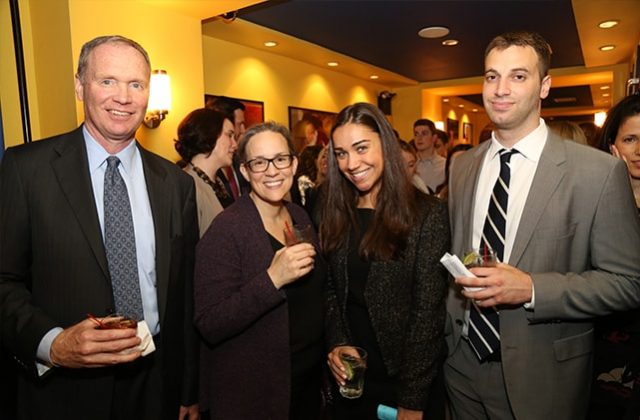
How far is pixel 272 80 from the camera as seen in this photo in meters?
6.65

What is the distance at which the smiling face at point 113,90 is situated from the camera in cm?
152

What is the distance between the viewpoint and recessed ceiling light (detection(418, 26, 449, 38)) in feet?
18.9

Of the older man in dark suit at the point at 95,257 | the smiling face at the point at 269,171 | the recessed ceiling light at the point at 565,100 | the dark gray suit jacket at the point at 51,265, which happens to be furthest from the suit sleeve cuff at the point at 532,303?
the recessed ceiling light at the point at 565,100

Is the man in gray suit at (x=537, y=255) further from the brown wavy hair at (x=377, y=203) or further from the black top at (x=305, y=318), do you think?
the black top at (x=305, y=318)

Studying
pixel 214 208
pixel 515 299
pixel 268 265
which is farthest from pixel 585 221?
pixel 214 208

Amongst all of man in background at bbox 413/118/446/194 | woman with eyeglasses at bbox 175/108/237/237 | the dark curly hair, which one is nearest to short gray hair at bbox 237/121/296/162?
woman with eyeglasses at bbox 175/108/237/237

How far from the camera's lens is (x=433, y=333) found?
1703 millimetres

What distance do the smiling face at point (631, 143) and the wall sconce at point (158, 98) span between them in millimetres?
3356

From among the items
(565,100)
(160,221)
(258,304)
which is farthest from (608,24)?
(565,100)

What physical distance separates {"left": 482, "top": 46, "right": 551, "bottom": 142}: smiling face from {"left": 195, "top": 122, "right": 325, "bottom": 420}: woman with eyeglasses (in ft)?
2.64

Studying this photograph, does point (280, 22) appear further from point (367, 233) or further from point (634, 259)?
point (634, 259)

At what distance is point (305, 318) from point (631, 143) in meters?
1.68

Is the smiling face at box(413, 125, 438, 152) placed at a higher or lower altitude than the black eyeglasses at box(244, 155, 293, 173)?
higher

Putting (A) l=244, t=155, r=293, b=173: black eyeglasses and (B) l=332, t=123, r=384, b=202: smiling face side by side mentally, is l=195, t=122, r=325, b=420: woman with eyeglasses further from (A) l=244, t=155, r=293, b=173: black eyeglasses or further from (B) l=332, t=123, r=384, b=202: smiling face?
(B) l=332, t=123, r=384, b=202: smiling face
